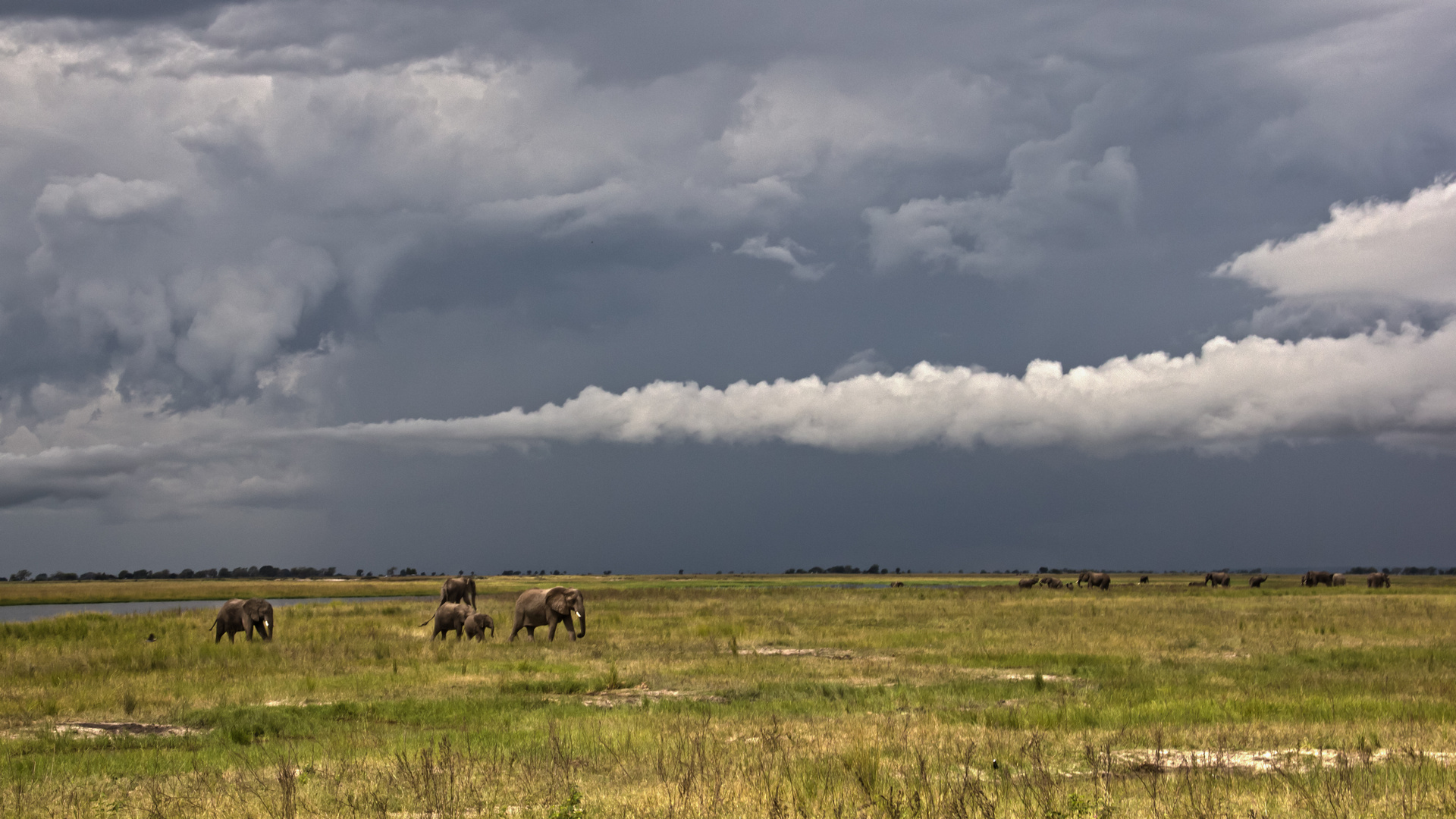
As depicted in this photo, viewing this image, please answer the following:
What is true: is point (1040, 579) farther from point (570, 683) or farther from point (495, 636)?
point (570, 683)

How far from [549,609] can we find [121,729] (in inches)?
600

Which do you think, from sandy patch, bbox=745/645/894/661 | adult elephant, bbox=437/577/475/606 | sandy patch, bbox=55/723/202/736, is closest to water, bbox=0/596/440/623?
adult elephant, bbox=437/577/475/606

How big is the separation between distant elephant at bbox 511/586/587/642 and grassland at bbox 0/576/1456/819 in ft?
3.43

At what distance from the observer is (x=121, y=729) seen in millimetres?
15195

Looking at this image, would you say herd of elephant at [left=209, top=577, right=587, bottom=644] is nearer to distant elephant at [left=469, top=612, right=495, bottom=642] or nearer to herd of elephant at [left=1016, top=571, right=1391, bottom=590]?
distant elephant at [left=469, top=612, right=495, bottom=642]

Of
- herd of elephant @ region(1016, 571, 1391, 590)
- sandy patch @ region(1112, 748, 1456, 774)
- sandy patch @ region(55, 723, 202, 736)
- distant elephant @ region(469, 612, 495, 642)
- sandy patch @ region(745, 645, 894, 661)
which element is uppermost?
sandy patch @ region(1112, 748, 1456, 774)

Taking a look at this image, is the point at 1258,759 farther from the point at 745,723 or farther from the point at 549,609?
the point at 549,609

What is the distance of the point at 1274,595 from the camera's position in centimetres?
5938

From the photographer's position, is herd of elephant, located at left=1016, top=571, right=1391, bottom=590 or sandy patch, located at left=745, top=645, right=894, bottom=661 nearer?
sandy patch, located at left=745, top=645, right=894, bottom=661

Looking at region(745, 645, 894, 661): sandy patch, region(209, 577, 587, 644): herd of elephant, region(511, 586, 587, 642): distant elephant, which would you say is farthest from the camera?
region(511, 586, 587, 642): distant elephant

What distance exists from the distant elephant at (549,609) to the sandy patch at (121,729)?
14292 millimetres

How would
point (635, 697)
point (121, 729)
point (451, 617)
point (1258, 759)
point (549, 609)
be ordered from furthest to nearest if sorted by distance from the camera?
point (549, 609), point (451, 617), point (635, 697), point (121, 729), point (1258, 759)

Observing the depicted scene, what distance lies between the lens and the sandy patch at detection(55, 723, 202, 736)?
1475 cm

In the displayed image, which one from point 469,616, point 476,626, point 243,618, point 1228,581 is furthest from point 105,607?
point 1228,581
